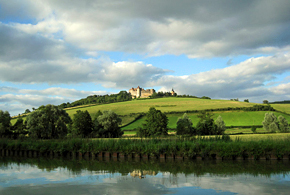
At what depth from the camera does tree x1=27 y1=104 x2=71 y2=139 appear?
41.4 m

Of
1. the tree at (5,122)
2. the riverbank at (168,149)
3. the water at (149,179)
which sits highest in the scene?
the tree at (5,122)

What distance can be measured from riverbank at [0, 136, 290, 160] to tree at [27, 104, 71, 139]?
22.8 meters

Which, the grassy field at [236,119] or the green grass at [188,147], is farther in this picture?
the grassy field at [236,119]

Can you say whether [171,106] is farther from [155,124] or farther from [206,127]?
[155,124]

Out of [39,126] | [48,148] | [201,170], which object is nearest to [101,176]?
[201,170]

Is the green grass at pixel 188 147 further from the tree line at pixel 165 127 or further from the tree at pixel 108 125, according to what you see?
the tree at pixel 108 125

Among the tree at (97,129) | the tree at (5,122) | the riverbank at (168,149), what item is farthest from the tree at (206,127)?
the tree at (5,122)

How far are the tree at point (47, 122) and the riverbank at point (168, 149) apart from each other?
2279 centimetres

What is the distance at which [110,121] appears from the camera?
5266 cm

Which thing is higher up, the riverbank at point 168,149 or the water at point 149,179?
the riverbank at point 168,149

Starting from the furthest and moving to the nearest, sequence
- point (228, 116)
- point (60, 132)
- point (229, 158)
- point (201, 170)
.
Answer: point (228, 116)
point (60, 132)
point (229, 158)
point (201, 170)

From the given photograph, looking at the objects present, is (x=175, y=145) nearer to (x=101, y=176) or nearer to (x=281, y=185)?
(x=101, y=176)

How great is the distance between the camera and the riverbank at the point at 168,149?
Answer: 1551 cm

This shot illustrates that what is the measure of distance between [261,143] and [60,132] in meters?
37.0
